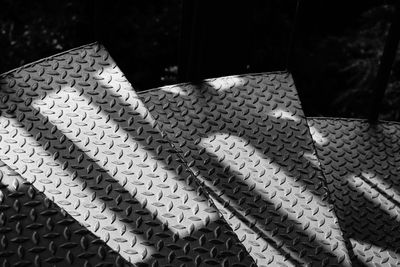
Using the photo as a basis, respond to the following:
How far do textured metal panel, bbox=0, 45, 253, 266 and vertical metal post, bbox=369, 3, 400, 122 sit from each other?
0.75 metres

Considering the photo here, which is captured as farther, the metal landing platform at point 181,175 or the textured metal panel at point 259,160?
the textured metal panel at point 259,160

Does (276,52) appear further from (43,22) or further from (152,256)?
(152,256)

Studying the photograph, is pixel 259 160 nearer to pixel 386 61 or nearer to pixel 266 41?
pixel 386 61

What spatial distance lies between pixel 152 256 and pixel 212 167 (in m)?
0.37

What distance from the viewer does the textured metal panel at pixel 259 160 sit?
3.58 feet

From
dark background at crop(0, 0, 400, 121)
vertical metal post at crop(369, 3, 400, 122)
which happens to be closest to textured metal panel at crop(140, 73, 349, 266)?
vertical metal post at crop(369, 3, 400, 122)

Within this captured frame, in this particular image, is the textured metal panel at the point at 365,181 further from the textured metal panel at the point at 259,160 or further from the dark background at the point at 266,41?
the dark background at the point at 266,41

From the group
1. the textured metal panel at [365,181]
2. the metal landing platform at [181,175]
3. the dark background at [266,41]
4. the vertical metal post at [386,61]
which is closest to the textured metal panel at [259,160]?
the metal landing platform at [181,175]

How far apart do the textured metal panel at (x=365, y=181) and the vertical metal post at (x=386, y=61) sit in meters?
0.06

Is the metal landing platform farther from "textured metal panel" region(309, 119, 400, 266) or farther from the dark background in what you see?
the dark background

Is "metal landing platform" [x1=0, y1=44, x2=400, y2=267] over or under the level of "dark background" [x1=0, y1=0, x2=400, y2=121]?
over

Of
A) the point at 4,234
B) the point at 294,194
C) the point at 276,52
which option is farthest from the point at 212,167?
the point at 276,52

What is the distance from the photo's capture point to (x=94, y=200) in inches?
37.5

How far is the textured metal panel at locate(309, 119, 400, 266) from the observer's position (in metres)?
1.25
